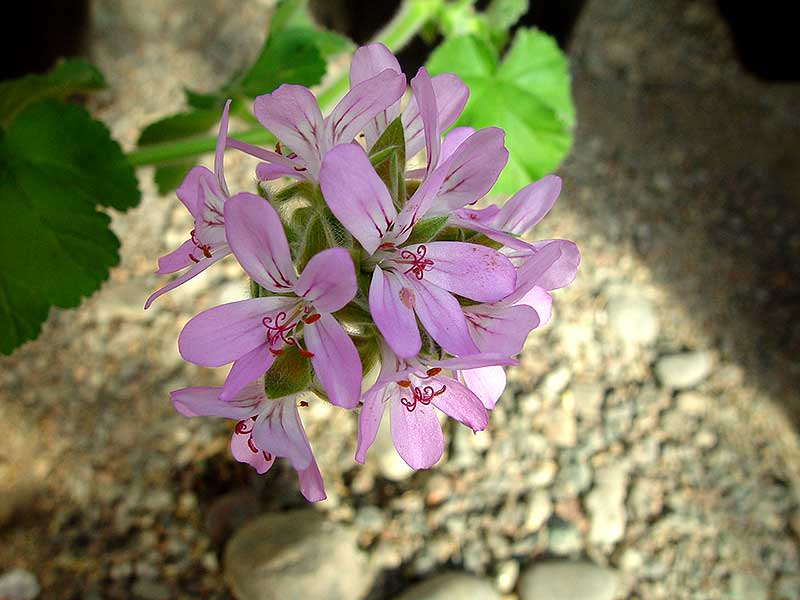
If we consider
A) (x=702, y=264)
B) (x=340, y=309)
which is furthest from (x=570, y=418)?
(x=340, y=309)

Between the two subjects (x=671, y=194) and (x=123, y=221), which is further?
(x=671, y=194)

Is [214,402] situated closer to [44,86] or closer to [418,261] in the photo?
[418,261]

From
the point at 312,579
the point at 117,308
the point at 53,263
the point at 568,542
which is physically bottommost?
the point at 568,542

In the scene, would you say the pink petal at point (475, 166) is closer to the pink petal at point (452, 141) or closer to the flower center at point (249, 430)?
the pink petal at point (452, 141)

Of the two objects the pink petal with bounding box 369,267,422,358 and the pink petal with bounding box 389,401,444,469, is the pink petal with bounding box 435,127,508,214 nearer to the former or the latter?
the pink petal with bounding box 369,267,422,358

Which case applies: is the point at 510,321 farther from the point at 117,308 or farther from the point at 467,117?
the point at 117,308

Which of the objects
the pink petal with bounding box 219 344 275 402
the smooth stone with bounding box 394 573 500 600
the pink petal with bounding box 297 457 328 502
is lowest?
the smooth stone with bounding box 394 573 500 600

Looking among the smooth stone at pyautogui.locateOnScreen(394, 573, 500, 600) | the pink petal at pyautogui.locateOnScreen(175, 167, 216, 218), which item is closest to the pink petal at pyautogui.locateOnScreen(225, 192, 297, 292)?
the pink petal at pyautogui.locateOnScreen(175, 167, 216, 218)
